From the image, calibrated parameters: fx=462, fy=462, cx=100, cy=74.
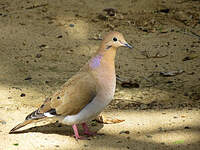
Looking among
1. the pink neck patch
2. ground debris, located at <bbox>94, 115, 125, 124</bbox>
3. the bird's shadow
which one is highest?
the pink neck patch

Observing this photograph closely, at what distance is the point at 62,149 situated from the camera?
15.5 ft

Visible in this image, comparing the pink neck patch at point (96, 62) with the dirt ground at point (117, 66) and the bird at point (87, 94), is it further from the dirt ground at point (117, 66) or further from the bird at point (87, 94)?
the dirt ground at point (117, 66)

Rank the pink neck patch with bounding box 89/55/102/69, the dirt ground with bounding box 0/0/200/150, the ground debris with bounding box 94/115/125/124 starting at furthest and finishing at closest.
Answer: the ground debris with bounding box 94/115/125/124 < the dirt ground with bounding box 0/0/200/150 < the pink neck patch with bounding box 89/55/102/69

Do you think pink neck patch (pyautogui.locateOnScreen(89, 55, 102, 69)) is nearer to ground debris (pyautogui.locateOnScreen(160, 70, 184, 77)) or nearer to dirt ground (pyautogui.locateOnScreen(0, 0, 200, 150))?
dirt ground (pyautogui.locateOnScreen(0, 0, 200, 150))

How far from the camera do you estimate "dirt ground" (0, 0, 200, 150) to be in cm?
499

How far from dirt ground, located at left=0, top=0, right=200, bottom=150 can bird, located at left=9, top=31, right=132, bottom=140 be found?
0.29 meters

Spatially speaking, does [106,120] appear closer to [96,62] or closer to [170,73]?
[96,62]

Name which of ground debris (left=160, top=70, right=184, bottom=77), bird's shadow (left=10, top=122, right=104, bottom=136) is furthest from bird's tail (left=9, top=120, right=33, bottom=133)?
ground debris (left=160, top=70, right=184, bottom=77)

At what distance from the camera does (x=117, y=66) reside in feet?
23.6

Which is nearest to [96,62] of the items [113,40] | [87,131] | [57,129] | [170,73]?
[113,40]

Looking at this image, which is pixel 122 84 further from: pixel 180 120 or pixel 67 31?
pixel 67 31

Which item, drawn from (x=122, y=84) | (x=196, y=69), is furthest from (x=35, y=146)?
(x=196, y=69)

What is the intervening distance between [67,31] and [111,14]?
1053mm

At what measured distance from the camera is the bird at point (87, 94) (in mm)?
4742
